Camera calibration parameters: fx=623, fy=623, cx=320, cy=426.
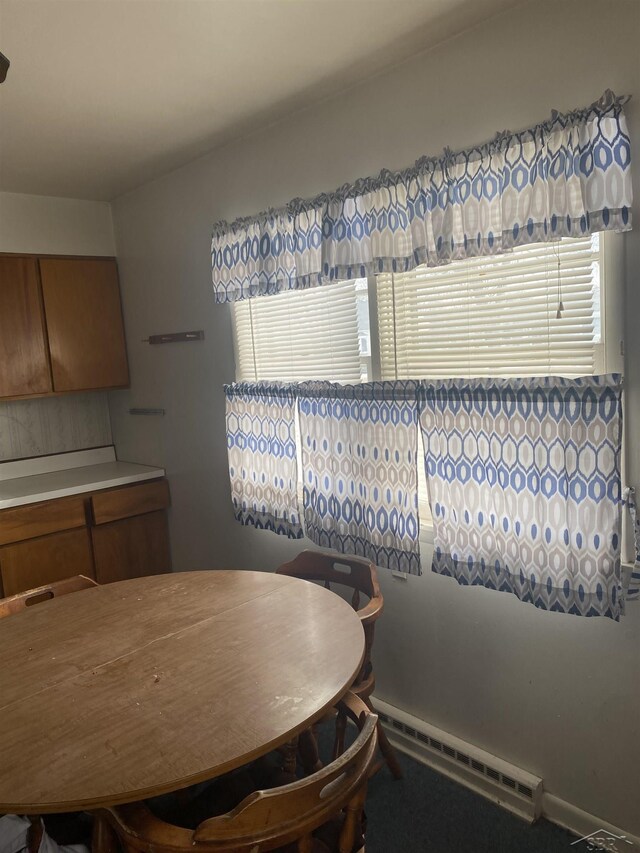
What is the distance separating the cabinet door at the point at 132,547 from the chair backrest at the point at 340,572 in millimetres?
1552

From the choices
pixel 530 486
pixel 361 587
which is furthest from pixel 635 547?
pixel 361 587

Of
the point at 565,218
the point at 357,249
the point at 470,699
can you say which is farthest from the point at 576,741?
the point at 357,249

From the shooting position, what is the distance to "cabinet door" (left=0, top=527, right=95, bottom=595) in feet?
10.6

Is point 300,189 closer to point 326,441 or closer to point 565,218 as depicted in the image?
point 326,441

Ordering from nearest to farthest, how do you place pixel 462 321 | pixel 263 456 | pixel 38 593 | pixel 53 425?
1. pixel 462 321
2. pixel 38 593
3. pixel 263 456
4. pixel 53 425

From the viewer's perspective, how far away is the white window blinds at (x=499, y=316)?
6.05 feet

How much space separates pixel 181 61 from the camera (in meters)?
2.09

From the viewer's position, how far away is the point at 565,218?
→ 1.77 meters

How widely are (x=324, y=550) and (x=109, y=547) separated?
1485 millimetres

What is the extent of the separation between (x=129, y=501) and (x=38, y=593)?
1.35 m

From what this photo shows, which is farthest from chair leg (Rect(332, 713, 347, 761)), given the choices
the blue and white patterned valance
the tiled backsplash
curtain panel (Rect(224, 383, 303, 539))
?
the tiled backsplash

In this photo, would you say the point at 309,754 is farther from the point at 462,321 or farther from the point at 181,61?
the point at 181,61

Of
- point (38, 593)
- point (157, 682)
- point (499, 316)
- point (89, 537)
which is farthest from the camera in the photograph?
point (89, 537)

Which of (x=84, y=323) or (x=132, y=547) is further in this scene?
(x=84, y=323)
